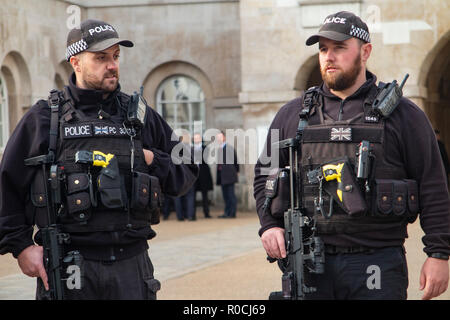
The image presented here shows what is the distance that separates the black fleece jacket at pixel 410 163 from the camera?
4.50m

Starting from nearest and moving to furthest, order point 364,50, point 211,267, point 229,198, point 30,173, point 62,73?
1. point 30,173
2. point 364,50
3. point 211,267
4. point 229,198
5. point 62,73

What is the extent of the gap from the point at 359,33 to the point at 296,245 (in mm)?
1118

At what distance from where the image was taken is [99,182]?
4.57 metres

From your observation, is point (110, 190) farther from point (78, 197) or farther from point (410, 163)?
point (410, 163)

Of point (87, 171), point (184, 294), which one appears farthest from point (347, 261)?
point (184, 294)

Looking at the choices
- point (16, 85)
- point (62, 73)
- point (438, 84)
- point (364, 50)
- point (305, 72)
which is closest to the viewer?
point (364, 50)

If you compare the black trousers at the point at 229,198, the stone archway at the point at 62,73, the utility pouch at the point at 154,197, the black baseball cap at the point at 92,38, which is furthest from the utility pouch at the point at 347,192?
the stone archway at the point at 62,73

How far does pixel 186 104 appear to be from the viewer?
23.6 m

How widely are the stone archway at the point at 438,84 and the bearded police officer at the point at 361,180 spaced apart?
14.6 meters

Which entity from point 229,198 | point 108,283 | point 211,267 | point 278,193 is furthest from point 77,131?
point 229,198

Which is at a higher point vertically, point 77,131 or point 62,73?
point 62,73

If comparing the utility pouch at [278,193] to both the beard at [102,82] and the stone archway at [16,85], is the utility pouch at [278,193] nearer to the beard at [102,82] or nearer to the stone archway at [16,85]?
the beard at [102,82]
